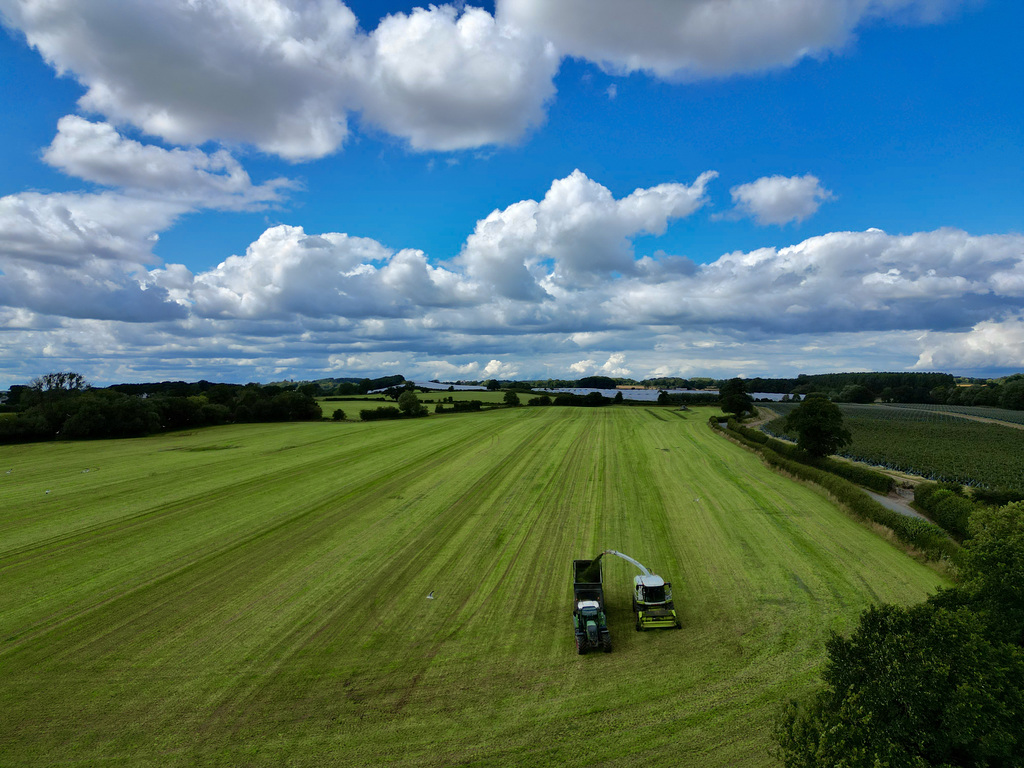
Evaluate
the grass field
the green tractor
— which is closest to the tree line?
the grass field

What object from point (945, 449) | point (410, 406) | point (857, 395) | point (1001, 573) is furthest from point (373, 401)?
point (857, 395)

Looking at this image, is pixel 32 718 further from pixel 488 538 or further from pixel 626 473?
pixel 626 473

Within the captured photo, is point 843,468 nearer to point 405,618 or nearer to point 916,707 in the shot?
point 916,707

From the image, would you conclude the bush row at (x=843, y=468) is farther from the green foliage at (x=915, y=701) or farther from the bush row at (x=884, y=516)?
the green foliage at (x=915, y=701)

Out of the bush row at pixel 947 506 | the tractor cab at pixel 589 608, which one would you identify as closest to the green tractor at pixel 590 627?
the tractor cab at pixel 589 608

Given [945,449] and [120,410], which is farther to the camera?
[120,410]

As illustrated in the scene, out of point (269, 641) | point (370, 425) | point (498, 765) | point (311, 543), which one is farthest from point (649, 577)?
point (370, 425)
